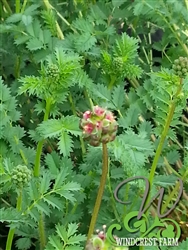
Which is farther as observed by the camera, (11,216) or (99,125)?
(11,216)

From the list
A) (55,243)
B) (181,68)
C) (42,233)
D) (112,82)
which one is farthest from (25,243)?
(181,68)

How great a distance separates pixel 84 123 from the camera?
0.69 metres

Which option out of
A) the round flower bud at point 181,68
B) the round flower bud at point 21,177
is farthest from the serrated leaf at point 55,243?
the round flower bud at point 181,68

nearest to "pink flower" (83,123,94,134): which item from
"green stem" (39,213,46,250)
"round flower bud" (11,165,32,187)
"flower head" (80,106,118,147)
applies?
"flower head" (80,106,118,147)

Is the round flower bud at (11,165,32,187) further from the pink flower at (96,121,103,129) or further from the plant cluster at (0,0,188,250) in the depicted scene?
the pink flower at (96,121,103,129)

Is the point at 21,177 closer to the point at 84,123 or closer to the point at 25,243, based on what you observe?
the point at 84,123

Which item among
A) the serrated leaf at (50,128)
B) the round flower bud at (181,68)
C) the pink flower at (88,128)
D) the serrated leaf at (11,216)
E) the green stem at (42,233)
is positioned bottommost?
the green stem at (42,233)

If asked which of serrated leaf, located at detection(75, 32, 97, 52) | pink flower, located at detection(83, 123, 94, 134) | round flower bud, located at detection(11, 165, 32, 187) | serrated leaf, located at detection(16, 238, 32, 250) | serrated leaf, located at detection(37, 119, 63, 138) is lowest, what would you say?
serrated leaf, located at detection(16, 238, 32, 250)

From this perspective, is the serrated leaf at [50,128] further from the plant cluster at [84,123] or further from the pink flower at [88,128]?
the pink flower at [88,128]

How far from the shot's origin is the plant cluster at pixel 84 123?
2.74ft

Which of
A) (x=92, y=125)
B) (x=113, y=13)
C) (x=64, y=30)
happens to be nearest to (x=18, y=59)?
(x=64, y=30)

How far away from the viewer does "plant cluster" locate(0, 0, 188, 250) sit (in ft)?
2.74

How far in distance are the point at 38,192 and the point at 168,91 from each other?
0.28m

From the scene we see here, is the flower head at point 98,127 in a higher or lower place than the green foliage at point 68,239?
higher
